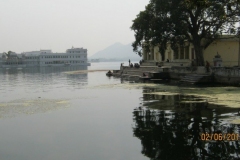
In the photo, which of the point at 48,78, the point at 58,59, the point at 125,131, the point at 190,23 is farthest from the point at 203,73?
the point at 58,59

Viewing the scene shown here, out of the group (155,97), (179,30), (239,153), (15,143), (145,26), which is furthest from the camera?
(145,26)

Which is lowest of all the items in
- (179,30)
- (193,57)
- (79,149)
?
(79,149)

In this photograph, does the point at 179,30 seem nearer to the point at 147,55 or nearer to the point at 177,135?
the point at 147,55

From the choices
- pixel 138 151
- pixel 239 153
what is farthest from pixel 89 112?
pixel 239 153

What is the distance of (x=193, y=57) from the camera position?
2064 inches

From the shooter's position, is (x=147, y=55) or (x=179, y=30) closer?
(x=179, y=30)

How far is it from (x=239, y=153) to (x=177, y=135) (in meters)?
3.40

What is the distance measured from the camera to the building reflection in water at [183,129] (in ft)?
39.5

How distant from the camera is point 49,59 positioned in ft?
637

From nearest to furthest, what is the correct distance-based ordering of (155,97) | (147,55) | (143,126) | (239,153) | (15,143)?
(239,153)
(15,143)
(143,126)
(155,97)
(147,55)

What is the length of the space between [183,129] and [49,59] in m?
186
